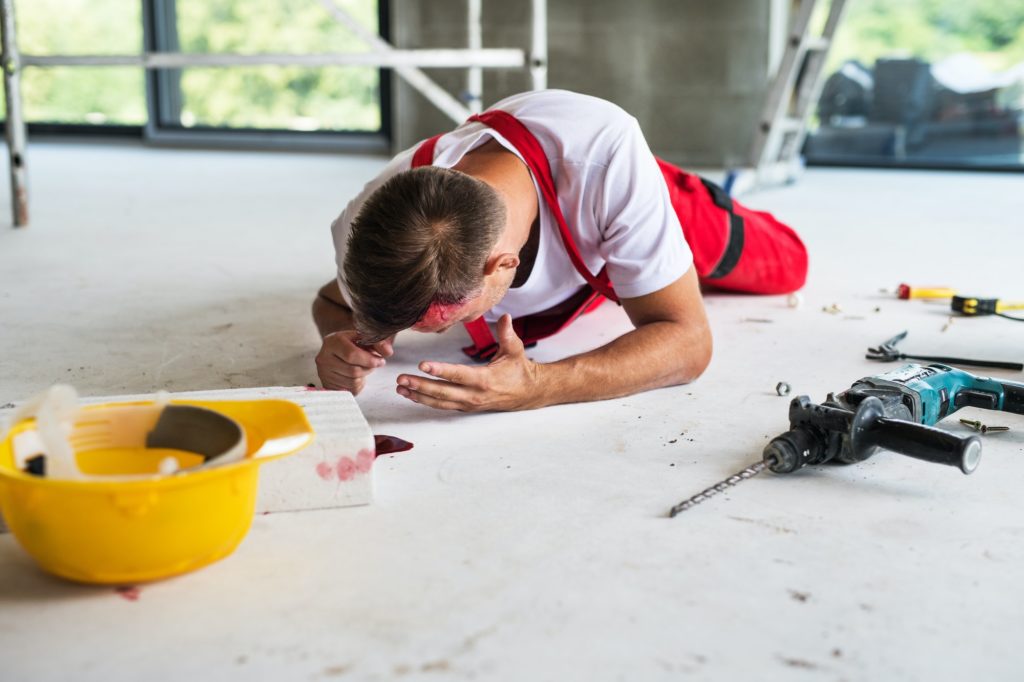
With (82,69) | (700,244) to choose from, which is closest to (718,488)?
(700,244)

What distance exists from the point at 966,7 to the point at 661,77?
5.20 ft

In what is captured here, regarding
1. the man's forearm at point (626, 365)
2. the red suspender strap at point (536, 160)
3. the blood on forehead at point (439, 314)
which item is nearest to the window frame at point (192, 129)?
the red suspender strap at point (536, 160)

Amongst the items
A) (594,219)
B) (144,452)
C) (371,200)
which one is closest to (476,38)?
(594,219)

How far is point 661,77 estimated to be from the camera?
19.3ft

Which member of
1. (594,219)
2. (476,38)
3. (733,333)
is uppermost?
(476,38)

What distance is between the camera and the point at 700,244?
2396 mm

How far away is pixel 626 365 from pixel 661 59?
441 centimetres

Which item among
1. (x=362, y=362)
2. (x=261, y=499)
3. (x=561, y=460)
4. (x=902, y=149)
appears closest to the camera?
(x=261, y=499)

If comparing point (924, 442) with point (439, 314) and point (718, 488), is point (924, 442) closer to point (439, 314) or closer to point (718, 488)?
point (718, 488)

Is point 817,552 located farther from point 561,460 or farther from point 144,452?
point 144,452

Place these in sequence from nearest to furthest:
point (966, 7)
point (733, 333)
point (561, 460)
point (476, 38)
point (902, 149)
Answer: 1. point (561, 460)
2. point (733, 333)
3. point (476, 38)
4. point (966, 7)
5. point (902, 149)

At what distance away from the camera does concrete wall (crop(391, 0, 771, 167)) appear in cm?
573

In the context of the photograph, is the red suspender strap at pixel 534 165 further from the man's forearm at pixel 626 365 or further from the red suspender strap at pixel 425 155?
the man's forearm at pixel 626 365

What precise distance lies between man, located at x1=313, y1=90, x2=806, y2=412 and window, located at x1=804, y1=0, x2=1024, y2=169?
375 cm
